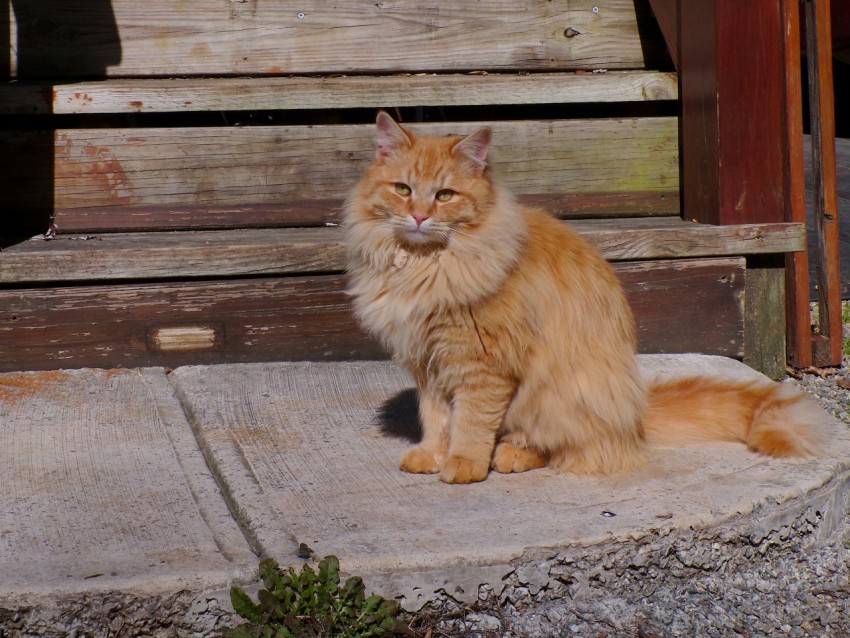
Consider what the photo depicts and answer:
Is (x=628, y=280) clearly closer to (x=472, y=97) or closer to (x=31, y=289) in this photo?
(x=472, y=97)

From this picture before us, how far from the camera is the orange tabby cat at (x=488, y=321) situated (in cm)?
300

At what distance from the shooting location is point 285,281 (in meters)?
4.29

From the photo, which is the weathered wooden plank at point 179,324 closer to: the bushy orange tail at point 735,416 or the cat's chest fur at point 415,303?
the cat's chest fur at point 415,303

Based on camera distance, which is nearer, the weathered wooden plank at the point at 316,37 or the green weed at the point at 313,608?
the green weed at the point at 313,608

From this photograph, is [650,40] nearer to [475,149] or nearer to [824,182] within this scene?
[824,182]

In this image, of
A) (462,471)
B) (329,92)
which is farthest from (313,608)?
(329,92)

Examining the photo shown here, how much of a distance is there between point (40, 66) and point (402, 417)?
2.50 meters

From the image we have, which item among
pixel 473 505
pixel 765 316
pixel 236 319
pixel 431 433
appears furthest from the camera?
pixel 765 316

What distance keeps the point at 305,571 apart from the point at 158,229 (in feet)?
8.73

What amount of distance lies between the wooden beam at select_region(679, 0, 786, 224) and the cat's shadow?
1720 mm

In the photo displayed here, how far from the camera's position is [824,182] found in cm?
478

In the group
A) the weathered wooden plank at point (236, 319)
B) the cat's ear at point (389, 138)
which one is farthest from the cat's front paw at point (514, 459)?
the weathered wooden plank at point (236, 319)

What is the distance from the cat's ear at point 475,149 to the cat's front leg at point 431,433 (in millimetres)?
738

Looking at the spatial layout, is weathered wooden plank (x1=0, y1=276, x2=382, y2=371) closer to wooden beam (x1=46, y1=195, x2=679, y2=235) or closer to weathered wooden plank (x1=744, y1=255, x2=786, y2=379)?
wooden beam (x1=46, y1=195, x2=679, y2=235)
